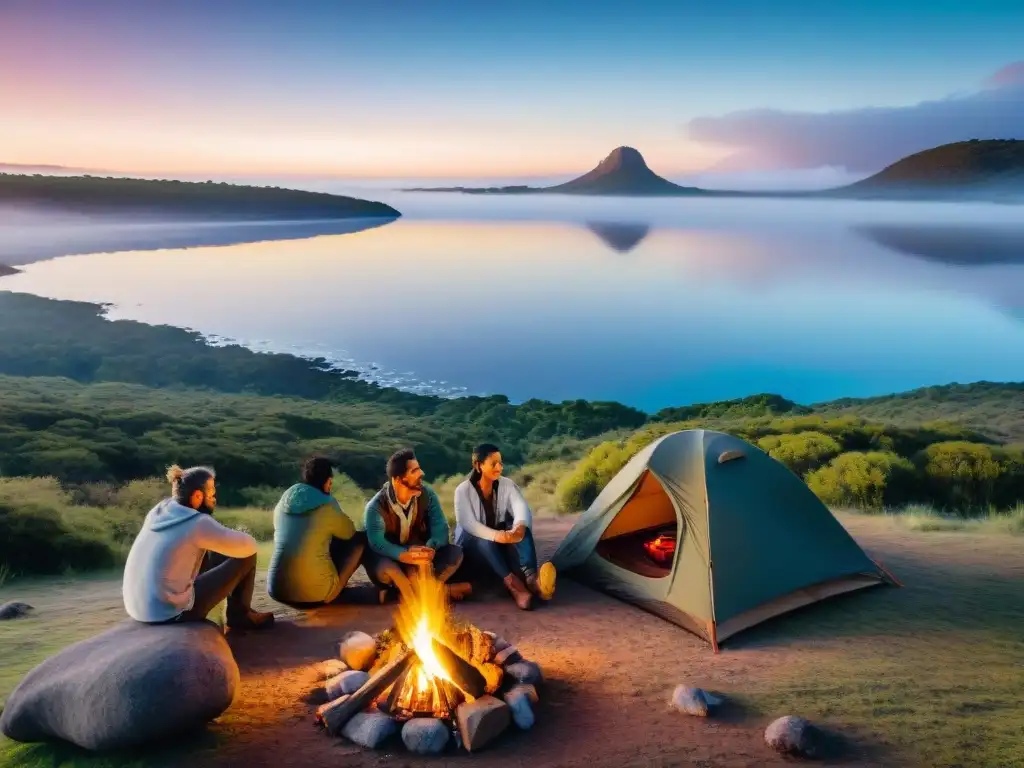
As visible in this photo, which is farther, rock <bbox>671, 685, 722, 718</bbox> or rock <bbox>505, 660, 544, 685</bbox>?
rock <bbox>505, 660, 544, 685</bbox>

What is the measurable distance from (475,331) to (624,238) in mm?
75439

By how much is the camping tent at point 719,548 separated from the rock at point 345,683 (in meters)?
2.93

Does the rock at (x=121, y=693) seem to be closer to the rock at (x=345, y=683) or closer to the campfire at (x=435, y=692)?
the rock at (x=345, y=683)

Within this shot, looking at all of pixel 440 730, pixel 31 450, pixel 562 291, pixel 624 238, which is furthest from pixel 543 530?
pixel 624 238

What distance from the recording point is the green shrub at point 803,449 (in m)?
15.9

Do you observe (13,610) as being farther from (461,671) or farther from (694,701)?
(694,701)

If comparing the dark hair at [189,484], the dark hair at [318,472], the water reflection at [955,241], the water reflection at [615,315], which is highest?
the water reflection at [955,241]

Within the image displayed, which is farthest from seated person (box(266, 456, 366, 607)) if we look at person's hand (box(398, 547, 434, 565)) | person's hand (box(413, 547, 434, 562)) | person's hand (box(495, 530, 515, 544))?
person's hand (box(495, 530, 515, 544))

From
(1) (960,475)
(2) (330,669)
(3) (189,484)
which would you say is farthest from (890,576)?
(1) (960,475)

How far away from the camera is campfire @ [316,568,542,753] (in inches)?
214

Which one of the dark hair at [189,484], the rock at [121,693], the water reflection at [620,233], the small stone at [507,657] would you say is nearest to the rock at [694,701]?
the small stone at [507,657]

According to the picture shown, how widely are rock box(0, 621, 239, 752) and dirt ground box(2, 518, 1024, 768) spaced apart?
32 centimetres

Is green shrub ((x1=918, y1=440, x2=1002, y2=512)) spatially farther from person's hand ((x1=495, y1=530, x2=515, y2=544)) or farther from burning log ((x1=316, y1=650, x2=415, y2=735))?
burning log ((x1=316, y1=650, x2=415, y2=735))

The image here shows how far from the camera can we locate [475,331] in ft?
220
